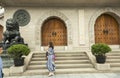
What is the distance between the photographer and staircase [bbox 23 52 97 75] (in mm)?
9508

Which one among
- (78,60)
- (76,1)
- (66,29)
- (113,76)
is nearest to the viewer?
(113,76)

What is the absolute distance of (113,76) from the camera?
8.62 metres

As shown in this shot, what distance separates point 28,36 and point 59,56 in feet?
11.7

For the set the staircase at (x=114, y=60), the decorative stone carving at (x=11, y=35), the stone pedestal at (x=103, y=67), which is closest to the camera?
the stone pedestal at (x=103, y=67)

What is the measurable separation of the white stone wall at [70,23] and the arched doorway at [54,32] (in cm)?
56

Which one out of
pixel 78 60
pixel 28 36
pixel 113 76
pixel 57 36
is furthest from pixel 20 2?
pixel 113 76

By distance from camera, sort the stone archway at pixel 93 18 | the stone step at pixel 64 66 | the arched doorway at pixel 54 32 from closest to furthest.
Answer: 1. the stone step at pixel 64 66
2. the stone archway at pixel 93 18
3. the arched doorway at pixel 54 32

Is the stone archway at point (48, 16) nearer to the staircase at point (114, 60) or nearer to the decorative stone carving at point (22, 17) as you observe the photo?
the decorative stone carving at point (22, 17)

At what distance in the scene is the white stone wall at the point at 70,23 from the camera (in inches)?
546

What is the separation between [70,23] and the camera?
14.0 meters

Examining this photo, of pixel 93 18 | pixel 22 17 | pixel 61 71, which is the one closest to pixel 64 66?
pixel 61 71

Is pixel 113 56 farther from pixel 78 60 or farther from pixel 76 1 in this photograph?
pixel 76 1

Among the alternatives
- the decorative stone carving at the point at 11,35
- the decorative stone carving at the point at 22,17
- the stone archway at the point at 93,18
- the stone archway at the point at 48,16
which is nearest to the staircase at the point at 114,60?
the stone archway at the point at 93,18

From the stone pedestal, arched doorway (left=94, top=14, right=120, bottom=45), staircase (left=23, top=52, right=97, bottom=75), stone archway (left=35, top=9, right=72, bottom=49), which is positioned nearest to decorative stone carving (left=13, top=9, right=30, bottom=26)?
stone archway (left=35, top=9, right=72, bottom=49)
